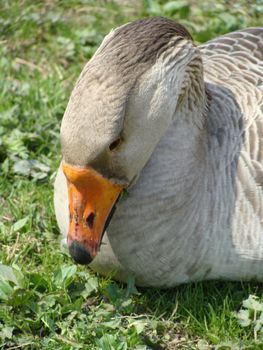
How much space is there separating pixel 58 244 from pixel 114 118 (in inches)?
63.8

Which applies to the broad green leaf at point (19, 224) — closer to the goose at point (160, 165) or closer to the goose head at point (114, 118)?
the goose at point (160, 165)

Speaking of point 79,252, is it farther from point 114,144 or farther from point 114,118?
point 114,118

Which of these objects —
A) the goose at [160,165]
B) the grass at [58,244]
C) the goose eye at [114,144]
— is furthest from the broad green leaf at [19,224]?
the goose eye at [114,144]

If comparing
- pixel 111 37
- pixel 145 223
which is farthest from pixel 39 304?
pixel 111 37

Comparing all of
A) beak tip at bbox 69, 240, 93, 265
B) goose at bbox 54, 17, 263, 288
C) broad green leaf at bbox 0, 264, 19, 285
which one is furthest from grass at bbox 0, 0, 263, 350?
beak tip at bbox 69, 240, 93, 265

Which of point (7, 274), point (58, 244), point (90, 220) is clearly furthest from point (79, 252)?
point (58, 244)

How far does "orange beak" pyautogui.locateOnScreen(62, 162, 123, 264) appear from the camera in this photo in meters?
4.55

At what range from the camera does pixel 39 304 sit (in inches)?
196

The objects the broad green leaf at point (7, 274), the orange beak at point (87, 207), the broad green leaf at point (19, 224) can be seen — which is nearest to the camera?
the orange beak at point (87, 207)

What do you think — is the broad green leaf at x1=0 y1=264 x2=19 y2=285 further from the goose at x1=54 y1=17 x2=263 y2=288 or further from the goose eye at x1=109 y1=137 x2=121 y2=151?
the goose eye at x1=109 y1=137 x2=121 y2=151

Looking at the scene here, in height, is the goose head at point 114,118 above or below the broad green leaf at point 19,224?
above

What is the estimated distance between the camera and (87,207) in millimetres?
4605

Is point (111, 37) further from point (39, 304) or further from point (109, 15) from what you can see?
point (109, 15)

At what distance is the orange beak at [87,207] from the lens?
4.55 meters
